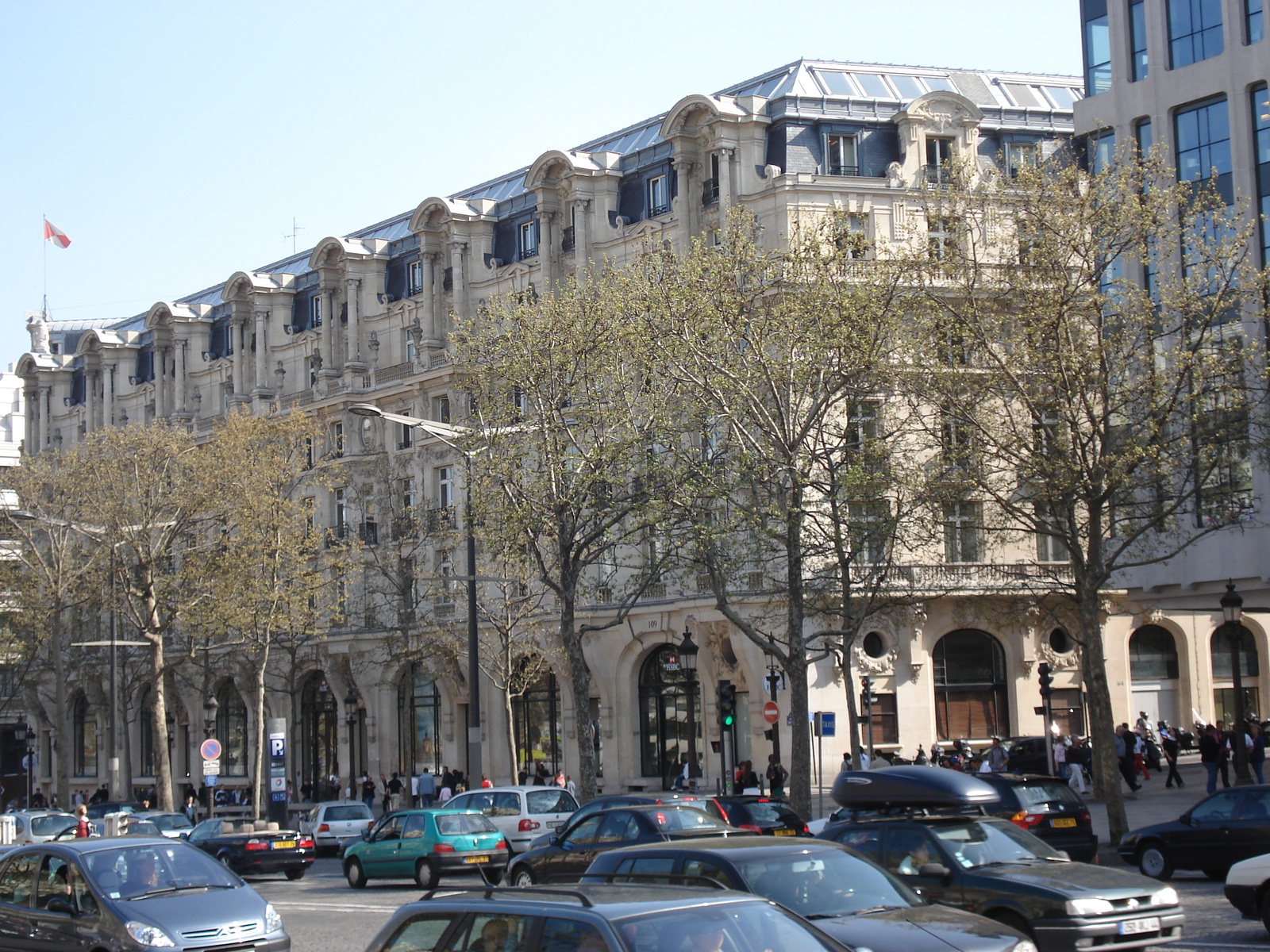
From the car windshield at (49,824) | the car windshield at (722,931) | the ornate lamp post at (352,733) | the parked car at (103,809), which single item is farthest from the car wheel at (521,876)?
the ornate lamp post at (352,733)

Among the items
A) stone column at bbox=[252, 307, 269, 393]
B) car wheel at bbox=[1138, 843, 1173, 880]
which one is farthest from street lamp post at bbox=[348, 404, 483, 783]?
stone column at bbox=[252, 307, 269, 393]

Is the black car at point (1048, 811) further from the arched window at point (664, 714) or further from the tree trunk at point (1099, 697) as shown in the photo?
the arched window at point (664, 714)

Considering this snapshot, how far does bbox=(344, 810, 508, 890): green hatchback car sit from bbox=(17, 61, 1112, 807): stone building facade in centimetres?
692

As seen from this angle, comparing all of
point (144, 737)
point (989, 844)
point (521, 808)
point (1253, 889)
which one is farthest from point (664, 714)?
point (989, 844)

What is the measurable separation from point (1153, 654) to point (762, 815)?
30359 millimetres

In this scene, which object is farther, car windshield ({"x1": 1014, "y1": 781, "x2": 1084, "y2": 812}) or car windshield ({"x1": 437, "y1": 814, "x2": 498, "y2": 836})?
car windshield ({"x1": 437, "y1": 814, "x2": 498, "y2": 836})

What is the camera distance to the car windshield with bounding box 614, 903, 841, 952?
7742mm

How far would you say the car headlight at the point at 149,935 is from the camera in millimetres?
13672

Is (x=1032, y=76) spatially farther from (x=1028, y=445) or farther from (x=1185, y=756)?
(x=1028, y=445)

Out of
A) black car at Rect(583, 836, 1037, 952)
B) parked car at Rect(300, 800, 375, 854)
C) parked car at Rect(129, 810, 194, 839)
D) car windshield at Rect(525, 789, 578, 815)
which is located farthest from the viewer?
parked car at Rect(300, 800, 375, 854)

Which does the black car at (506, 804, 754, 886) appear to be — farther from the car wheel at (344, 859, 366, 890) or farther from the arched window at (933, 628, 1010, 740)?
the arched window at (933, 628, 1010, 740)

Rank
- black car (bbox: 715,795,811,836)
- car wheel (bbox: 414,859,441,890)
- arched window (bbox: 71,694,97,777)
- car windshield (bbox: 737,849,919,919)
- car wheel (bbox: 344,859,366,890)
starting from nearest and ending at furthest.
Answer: car windshield (bbox: 737,849,919,919), black car (bbox: 715,795,811,836), car wheel (bbox: 414,859,441,890), car wheel (bbox: 344,859,366,890), arched window (bbox: 71,694,97,777)

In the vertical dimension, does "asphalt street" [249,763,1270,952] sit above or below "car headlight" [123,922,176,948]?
below

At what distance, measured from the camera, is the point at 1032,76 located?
171ft
